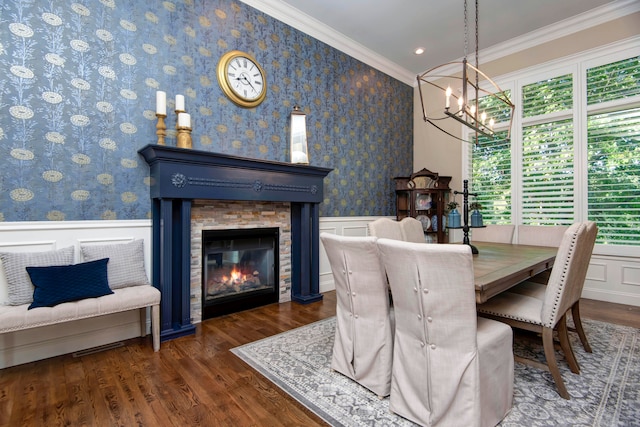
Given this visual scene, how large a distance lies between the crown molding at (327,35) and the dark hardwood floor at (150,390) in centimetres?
345

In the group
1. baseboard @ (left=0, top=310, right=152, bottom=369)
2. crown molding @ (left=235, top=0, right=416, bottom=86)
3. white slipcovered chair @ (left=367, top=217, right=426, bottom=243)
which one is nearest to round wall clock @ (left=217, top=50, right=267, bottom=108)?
crown molding @ (left=235, top=0, right=416, bottom=86)

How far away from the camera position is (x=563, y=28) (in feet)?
12.8

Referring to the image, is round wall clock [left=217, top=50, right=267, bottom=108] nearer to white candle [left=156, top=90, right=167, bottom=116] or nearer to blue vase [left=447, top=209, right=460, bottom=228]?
white candle [left=156, top=90, right=167, bottom=116]

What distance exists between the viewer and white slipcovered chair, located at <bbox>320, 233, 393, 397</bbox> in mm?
1711

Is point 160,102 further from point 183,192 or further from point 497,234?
point 497,234

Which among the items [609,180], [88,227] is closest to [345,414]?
[88,227]

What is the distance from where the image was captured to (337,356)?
2.03 m

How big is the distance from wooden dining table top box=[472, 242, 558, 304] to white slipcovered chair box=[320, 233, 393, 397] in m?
0.50

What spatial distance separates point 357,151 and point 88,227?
3330 mm

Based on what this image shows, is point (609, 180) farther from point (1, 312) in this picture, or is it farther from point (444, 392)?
point (1, 312)

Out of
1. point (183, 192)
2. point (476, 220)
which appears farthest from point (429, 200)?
point (183, 192)

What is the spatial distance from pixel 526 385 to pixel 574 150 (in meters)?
3.27

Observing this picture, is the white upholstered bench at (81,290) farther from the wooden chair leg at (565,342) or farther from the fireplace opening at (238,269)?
the wooden chair leg at (565,342)

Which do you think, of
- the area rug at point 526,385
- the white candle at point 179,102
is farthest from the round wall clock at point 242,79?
the area rug at point 526,385
